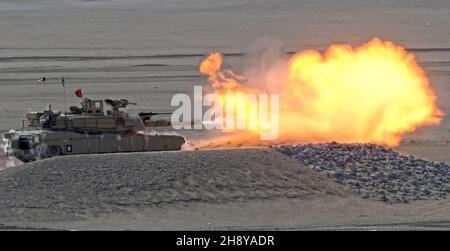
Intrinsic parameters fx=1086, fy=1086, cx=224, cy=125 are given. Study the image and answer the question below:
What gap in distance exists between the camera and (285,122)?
116 feet

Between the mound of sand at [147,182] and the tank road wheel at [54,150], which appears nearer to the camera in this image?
the mound of sand at [147,182]

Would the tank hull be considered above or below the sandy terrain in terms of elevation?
above

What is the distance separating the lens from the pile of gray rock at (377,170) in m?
24.6

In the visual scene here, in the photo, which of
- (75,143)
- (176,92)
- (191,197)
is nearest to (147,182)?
(191,197)

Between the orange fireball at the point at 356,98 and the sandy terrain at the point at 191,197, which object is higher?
the orange fireball at the point at 356,98

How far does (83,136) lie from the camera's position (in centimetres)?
2992

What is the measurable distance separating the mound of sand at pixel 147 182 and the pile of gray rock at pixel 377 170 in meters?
0.66

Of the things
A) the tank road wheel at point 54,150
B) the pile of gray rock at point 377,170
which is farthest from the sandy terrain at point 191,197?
the tank road wheel at point 54,150

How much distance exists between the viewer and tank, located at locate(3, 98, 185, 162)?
29.2 m

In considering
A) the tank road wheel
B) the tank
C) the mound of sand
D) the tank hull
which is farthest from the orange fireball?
the mound of sand

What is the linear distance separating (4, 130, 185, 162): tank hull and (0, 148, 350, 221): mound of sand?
456cm

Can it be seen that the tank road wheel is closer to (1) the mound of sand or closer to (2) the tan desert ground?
(2) the tan desert ground

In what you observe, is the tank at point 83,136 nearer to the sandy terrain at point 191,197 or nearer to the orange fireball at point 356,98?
the orange fireball at point 356,98
